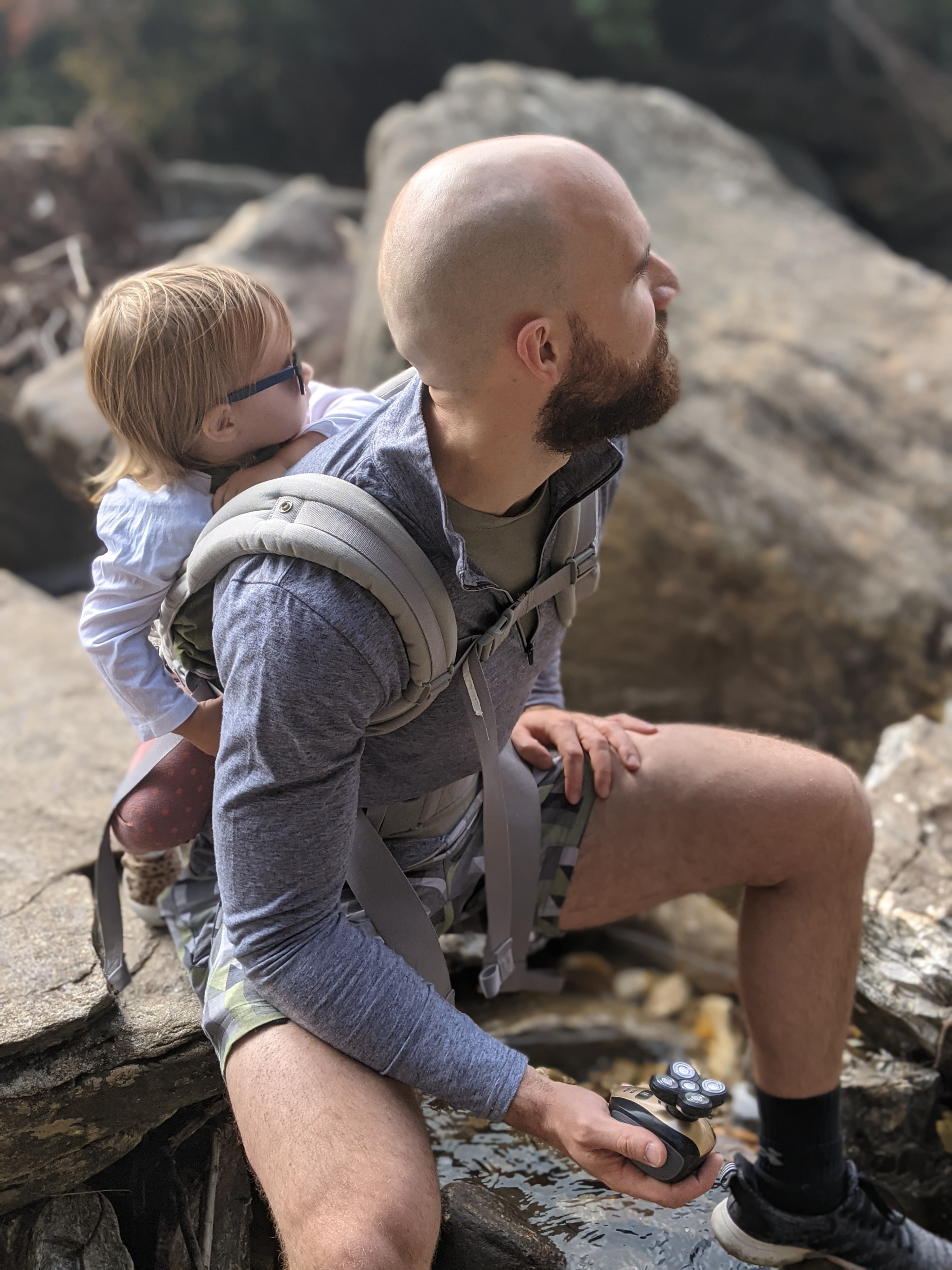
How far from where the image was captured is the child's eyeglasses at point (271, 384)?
147 centimetres

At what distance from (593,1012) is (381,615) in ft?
5.05

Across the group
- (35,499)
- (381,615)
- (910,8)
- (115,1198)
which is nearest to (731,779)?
(381,615)

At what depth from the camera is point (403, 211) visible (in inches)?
51.0

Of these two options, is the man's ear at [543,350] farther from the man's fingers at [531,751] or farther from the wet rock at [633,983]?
the wet rock at [633,983]

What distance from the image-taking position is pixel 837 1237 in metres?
1.70

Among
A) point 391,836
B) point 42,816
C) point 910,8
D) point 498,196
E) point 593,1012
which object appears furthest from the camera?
point 910,8

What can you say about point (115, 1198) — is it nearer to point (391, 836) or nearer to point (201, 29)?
point (391, 836)

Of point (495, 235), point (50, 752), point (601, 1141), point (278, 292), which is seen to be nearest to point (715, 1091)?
point (601, 1141)

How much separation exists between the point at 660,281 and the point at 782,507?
2.26 m

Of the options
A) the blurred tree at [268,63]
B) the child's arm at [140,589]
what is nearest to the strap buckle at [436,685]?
the child's arm at [140,589]

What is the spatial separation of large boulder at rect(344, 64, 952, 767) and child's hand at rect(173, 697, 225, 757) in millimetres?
2262

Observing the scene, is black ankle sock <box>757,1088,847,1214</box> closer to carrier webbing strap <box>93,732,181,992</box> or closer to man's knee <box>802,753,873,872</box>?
man's knee <box>802,753,873,872</box>

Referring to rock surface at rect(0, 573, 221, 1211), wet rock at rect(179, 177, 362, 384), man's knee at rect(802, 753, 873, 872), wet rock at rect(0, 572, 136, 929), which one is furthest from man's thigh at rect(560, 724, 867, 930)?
wet rock at rect(179, 177, 362, 384)

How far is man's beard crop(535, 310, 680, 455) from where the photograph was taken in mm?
1309
